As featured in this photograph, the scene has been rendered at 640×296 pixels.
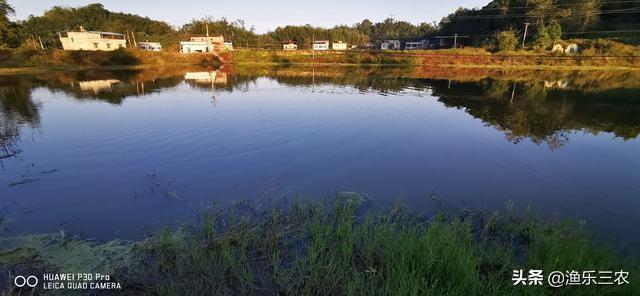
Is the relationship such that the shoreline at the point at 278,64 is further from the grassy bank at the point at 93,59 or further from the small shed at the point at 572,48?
the small shed at the point at 572,48

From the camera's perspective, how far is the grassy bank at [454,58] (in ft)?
173

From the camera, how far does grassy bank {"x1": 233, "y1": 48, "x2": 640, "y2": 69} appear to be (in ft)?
173

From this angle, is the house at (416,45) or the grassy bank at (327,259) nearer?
the grassy bank at (327,259)

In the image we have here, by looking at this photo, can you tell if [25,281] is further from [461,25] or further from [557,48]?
[461,25]

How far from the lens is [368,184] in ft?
28.9

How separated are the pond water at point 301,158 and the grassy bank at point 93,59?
3828 centimetres

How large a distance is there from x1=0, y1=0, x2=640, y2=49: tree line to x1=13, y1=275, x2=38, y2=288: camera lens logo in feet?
242

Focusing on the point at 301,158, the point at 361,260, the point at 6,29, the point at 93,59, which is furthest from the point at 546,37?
the point at 6,29

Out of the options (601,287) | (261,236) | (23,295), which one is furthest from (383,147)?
(23,295)

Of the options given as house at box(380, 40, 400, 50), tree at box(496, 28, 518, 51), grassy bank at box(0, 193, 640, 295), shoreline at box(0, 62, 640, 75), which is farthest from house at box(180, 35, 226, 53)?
grassy bank at box(0, 193, 640, 295)

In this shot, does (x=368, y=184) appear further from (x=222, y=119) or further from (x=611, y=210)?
(x=222, y=119)

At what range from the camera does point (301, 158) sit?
35.6ft

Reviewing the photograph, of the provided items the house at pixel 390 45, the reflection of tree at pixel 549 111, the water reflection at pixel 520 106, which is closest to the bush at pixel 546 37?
the water reflection at pixel 520 106

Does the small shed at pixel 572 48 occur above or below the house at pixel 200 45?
below
